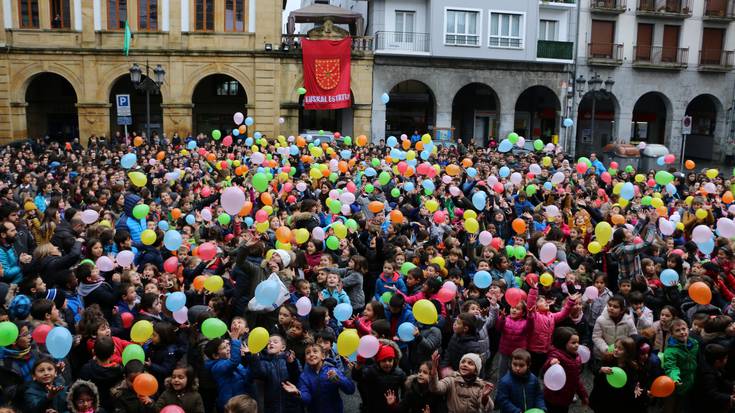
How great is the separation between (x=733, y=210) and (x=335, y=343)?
7.16 meters

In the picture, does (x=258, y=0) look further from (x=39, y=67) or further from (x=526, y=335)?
(x=526, y=335)

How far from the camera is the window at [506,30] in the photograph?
89.5 ft

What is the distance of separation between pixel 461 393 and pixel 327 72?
22.2 meters

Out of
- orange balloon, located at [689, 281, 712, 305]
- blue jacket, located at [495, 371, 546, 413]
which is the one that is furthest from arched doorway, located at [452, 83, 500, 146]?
blue jacket, located at [495, 371, 546, 413]

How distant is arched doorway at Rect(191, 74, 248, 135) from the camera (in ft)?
96.9

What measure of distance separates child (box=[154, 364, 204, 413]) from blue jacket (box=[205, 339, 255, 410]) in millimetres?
307

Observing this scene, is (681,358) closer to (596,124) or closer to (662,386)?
(662,386)

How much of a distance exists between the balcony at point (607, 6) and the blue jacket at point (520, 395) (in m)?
26.9

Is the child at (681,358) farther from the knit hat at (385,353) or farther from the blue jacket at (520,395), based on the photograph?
the knit hat at (385,353)

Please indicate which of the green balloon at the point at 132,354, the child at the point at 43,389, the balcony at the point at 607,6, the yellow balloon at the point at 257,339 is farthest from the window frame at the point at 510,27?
the child at the point at 43,389

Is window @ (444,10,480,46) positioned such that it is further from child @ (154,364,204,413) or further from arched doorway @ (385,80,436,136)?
child @ (154,364,204,413)

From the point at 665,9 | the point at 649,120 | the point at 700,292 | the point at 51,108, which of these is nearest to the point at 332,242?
the point at 700,292

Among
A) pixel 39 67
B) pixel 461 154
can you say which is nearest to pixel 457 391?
pixel 461 154

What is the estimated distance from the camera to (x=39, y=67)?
2542cm
